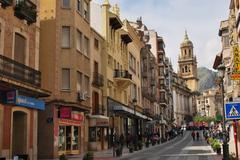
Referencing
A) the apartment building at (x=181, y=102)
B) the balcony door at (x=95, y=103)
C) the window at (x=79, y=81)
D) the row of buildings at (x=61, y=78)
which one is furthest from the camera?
the apartment building at (x=181, y=102)

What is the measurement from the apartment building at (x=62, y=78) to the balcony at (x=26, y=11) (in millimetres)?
6448

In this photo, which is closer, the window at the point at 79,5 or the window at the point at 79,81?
the window at the point at 79,81

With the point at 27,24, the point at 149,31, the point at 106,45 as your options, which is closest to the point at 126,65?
the point at 106,45

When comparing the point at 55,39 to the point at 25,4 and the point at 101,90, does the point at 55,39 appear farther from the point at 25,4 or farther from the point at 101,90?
the point at 101,90

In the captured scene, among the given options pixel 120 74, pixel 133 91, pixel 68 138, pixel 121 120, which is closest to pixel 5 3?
pixel 68 138

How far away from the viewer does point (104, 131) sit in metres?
42.3

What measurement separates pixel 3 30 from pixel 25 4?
2.62 m

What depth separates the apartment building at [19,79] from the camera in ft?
70.8

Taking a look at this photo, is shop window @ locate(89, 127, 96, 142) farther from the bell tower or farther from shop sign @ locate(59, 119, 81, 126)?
the bell tower

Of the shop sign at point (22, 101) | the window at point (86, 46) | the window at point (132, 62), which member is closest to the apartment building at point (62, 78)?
the window at point (86, 46)

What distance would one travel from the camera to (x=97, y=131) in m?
40.0

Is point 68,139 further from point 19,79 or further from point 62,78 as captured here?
point 19,79

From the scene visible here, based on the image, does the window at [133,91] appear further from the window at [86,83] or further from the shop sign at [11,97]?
the shop sign at [11,97]

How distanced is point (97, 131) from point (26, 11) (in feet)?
58.4
